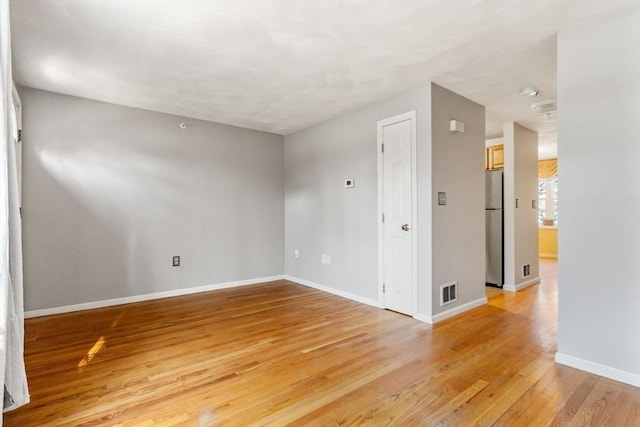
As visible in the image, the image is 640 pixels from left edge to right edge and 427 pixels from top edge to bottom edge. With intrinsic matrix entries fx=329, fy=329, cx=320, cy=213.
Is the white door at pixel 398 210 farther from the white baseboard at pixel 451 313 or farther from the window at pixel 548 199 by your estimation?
the window at pixel 548 199

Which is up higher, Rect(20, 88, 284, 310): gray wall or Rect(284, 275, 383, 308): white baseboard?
Rect(20, 88, 284, 310): gray wall

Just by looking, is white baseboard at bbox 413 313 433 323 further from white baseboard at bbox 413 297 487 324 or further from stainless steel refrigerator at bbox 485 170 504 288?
stainless steel refrigerator at bbox 485 170 504 288

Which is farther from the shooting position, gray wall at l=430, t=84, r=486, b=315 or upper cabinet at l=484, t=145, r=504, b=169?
upper cabinet at l=484, t=145, r=504, b=169

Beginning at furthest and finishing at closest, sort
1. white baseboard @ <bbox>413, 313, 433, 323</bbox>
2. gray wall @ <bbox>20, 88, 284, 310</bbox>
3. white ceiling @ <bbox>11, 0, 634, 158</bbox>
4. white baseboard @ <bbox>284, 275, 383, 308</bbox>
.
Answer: white baseboard @ <bbox>284, 275, 383, 308</bbox>, gray wall @ <bbox>20, 88, 284, 310</bbox>, white baseboard @ <bbox>413, 313, 433, 323</bbox>, white ceiling @ <bbox>11, 0, 634, 158</bbox>

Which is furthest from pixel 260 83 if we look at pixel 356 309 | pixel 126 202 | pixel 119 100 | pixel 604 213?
pixel 604 213

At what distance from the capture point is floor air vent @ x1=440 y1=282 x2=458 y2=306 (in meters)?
3.35

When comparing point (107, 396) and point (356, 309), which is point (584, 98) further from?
point (107, 396)

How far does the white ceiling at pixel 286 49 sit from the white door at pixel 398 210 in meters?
0.44

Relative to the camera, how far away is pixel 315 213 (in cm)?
480

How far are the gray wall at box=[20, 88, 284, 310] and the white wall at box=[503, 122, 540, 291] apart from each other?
3409 mm

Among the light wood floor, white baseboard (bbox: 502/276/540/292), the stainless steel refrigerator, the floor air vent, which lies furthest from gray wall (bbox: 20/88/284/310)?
white baseboard (bbox: 502/276/540/292)

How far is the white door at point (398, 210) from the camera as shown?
341 centimetres

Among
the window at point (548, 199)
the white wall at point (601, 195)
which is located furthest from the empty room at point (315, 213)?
the window at point (548, 199)

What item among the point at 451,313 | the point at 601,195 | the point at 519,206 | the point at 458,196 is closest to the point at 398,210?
the point at 458,196
